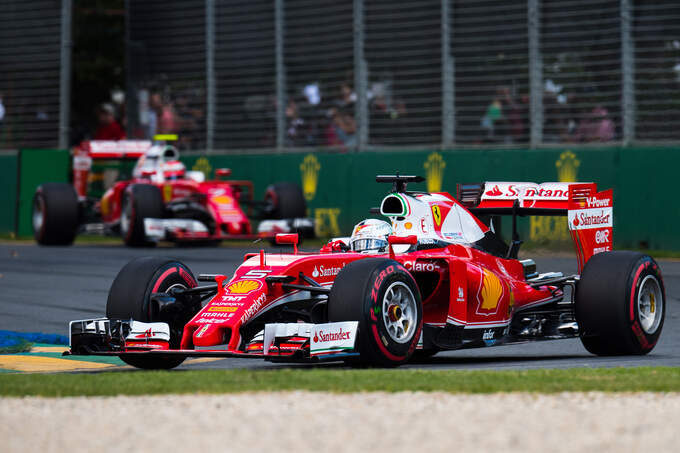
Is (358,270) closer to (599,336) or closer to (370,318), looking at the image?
(370,318)

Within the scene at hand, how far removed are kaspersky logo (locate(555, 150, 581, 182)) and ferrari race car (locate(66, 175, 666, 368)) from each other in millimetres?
8165

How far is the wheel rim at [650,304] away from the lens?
10328 mm

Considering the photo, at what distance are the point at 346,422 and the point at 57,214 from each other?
652 inches

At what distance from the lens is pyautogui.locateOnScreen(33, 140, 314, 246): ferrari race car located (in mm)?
21062

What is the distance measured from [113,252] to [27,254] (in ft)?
4.38

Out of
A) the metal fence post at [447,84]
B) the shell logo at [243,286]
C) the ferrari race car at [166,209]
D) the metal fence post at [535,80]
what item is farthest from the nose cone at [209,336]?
the metal fence post at [447,84]

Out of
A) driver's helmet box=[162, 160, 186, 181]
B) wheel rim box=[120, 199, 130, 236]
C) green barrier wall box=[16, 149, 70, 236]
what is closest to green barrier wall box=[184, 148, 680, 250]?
driver's helmet box=[162, 160, 186, 181]

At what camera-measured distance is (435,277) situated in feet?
32.8

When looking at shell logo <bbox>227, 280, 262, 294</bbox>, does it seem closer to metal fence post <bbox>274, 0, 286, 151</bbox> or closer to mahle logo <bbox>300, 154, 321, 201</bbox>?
mahle logo <bbox>300, 154, 321, 201</bbox>

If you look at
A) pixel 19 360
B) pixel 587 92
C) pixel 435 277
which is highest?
pixel 587 92

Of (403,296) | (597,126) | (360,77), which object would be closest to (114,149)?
(360,77)

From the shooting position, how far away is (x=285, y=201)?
21.8 m

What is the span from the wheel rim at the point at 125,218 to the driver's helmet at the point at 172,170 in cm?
97

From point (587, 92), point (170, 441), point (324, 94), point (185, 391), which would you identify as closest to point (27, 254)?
point (324, 94)
